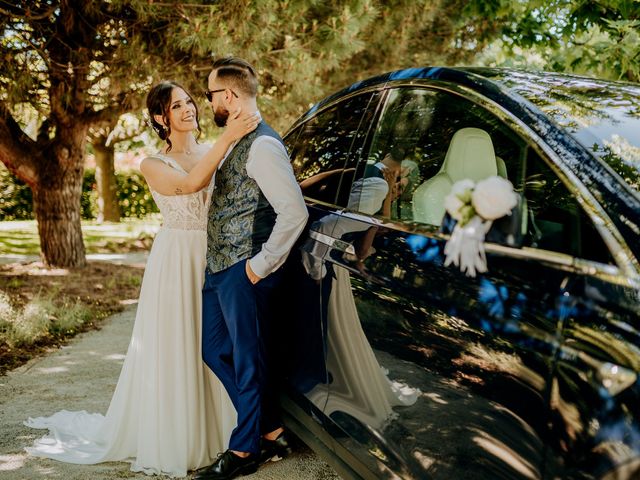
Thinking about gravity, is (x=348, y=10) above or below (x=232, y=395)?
above

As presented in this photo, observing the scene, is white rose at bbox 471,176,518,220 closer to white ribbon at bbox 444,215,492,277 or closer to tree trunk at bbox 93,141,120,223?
white ribbon at bbox 444,215,492,277

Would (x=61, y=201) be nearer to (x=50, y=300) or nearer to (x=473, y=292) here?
(x=50, y=300)

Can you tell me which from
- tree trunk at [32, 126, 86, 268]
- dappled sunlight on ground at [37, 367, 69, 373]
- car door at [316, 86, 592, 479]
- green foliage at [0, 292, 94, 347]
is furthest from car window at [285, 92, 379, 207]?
tree trunk at [32, 126, 86, 268]

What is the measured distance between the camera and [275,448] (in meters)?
3.52

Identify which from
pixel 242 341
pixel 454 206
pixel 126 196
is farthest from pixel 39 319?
pixel 126 196

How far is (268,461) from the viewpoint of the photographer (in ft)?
11.5

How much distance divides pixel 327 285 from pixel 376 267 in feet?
1.40

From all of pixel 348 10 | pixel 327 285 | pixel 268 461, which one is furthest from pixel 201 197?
pixel 348 10

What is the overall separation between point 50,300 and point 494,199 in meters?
6.09

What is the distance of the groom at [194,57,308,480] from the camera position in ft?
9.77

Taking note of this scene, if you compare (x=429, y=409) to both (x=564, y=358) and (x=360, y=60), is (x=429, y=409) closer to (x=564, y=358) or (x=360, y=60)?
(x=564, y=358)

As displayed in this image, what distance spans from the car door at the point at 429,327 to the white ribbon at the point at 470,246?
0.10 feet

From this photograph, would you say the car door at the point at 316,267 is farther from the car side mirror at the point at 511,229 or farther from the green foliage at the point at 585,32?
the green foliage at the point at 585,32

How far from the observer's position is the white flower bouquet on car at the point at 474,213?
183cm
